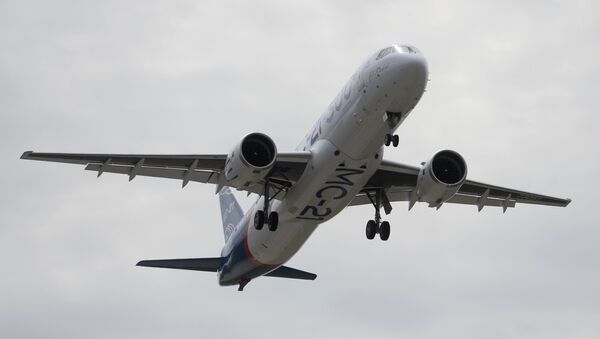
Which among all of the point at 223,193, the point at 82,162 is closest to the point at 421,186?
the point at 82,162

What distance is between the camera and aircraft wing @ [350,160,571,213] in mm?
42062

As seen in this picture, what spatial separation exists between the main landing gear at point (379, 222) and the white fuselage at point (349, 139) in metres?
1.98

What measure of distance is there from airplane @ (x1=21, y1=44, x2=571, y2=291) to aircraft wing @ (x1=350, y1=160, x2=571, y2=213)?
4 cm

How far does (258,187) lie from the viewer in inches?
1684

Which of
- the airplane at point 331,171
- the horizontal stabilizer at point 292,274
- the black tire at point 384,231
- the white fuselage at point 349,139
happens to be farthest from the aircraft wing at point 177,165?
the horizontal stabilizer at point 292,274

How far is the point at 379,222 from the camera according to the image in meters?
42.5

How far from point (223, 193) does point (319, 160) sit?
60.8ft

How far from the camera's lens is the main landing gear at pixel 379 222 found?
42156 mm

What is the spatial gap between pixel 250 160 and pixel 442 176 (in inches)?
287

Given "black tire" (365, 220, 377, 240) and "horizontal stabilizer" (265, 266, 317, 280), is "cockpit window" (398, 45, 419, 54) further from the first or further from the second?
"horizontal stabilizer" (265, 266, 317, 280)

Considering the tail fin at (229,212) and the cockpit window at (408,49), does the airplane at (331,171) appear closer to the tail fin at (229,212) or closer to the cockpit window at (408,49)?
the cockpit window at (408,49)

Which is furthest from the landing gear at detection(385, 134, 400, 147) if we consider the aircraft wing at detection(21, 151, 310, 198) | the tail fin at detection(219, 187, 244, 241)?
the tail fin at detection(219, 187, 244, 241)

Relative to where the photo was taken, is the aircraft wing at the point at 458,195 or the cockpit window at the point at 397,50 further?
the aircraft wing at the point at 458,195

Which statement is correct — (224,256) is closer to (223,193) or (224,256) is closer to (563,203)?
(223,193)
